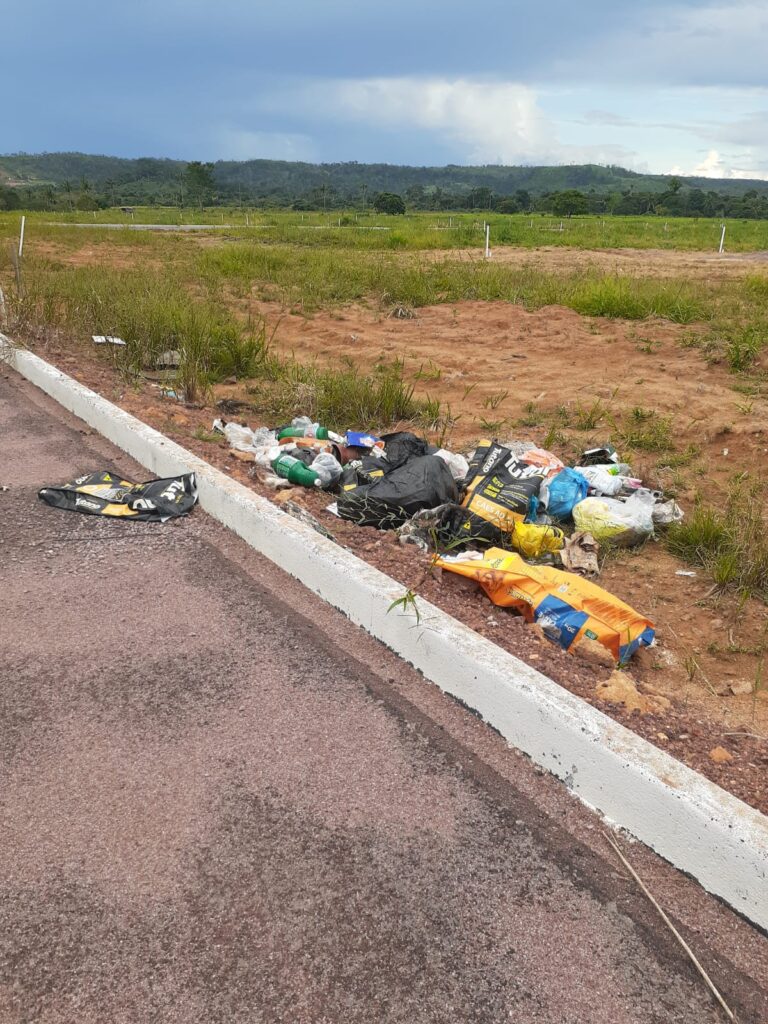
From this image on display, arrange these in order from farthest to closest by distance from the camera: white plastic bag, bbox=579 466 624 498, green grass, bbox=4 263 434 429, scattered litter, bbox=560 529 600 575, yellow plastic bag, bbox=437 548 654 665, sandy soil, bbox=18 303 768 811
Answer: green grass, bbox=4 263 434 429, white plastic bag, bbox=579 466 624 498, scattered litter, bbox=560 529 600 575, yellow plastic bag, bbox=437 548 654 665, sandy soil, bbox=18 303 768 811

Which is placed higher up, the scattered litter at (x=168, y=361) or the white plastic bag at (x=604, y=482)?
the scattered litter at (x=168, y=361)

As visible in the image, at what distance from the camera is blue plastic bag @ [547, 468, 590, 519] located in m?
4.67

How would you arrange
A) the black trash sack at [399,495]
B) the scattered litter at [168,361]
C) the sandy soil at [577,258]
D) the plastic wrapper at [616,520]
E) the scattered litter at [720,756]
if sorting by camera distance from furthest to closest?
the sandy soil at [577,258] → the scattered litter at [168,361] → the plastic wrapper at [616,520] → the black trash sack at [399,495] → the scattered litter at [720,756]

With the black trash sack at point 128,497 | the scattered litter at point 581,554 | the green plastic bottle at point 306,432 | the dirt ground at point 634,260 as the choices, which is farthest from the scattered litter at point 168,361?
the dirt ground at point 634,260

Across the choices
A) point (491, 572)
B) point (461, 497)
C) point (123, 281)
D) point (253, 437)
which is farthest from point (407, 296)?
point (491, 572)

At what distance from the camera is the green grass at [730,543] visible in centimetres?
401

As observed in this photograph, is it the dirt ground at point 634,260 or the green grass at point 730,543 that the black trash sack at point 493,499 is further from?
the dirt ground at point 634,260

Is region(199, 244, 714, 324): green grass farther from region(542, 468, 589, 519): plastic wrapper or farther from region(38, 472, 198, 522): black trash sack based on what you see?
region(38, 472, 198, 522): black trash sack

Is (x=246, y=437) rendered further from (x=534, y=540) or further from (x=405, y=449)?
(x=534, y=540)

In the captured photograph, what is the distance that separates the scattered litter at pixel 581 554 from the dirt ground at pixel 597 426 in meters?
0.11

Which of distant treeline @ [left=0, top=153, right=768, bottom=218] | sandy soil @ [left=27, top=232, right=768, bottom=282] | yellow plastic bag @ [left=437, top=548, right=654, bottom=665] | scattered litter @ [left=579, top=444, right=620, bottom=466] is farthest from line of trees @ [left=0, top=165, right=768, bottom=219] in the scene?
yellow plastic bag @ [left=437, top=548, right=654, bottom=665]

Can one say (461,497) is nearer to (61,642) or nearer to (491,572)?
(491,572)

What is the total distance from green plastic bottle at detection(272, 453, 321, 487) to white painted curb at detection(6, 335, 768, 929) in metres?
0.95

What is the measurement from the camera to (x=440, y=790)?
2.31 meters
